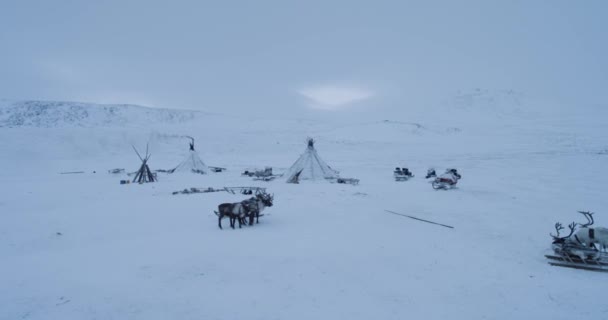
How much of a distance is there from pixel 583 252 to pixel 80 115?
71381 mm

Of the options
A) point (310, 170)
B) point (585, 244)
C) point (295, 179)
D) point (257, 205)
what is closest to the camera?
point (585, 244)

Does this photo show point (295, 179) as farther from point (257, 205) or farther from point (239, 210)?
point (239, 210)

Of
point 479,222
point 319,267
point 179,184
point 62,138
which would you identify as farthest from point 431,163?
point 62,138

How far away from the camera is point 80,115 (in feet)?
189

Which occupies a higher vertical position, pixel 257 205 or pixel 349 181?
pixel 349 181

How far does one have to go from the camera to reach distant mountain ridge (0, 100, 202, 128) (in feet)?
169

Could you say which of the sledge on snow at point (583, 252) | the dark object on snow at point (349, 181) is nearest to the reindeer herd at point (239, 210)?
the sledge on snow at point (583, 252)

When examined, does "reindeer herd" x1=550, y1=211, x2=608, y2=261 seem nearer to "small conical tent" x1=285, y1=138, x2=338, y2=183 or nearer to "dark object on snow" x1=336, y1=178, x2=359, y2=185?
"dark object on snow" x1=336, y1=178, x2=359, y2=185

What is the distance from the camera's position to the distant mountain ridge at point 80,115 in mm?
51625

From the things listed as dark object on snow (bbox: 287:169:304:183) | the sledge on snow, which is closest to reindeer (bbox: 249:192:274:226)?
the sledge on snow

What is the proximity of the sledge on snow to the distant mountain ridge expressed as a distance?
6410cm

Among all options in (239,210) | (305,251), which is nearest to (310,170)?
(239,210)

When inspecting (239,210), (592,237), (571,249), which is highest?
(239,210)

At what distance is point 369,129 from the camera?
53.5m
